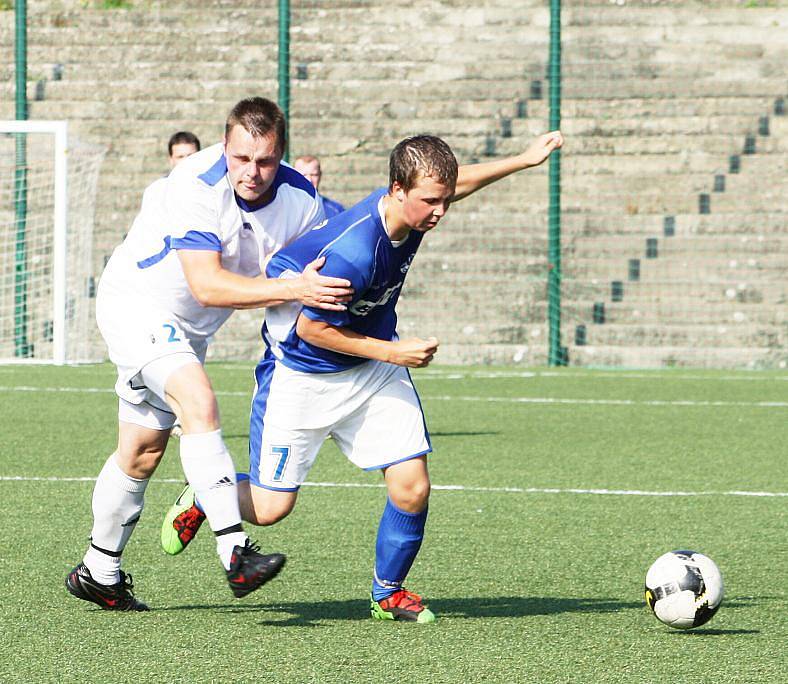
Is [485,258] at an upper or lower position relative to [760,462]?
upper

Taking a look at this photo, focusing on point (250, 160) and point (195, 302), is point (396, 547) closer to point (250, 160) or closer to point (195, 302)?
point (195, 302)

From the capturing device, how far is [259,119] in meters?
4.12

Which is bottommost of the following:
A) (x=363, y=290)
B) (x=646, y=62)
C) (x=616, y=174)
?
(x=363, y=290)

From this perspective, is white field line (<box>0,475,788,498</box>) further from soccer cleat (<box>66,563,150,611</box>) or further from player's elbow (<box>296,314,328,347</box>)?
player's elbow (<box>296,314,328,347</box>)

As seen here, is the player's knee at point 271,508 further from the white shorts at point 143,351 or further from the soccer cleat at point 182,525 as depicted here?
the white shorts at point 143,351

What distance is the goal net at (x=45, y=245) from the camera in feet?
38.7

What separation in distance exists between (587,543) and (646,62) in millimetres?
10756

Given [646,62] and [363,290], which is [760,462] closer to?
[363,290]

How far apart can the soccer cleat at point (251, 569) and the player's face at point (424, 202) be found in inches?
39.1

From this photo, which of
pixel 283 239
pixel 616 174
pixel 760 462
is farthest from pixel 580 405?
pixel 283 239

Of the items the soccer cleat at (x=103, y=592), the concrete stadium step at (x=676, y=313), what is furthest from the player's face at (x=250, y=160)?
the concrete stadium step at (x=676, y=313)

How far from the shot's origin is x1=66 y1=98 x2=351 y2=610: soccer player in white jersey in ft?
13.4

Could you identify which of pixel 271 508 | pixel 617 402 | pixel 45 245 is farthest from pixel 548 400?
pixel 271 508

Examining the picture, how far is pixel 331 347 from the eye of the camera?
165 inches
